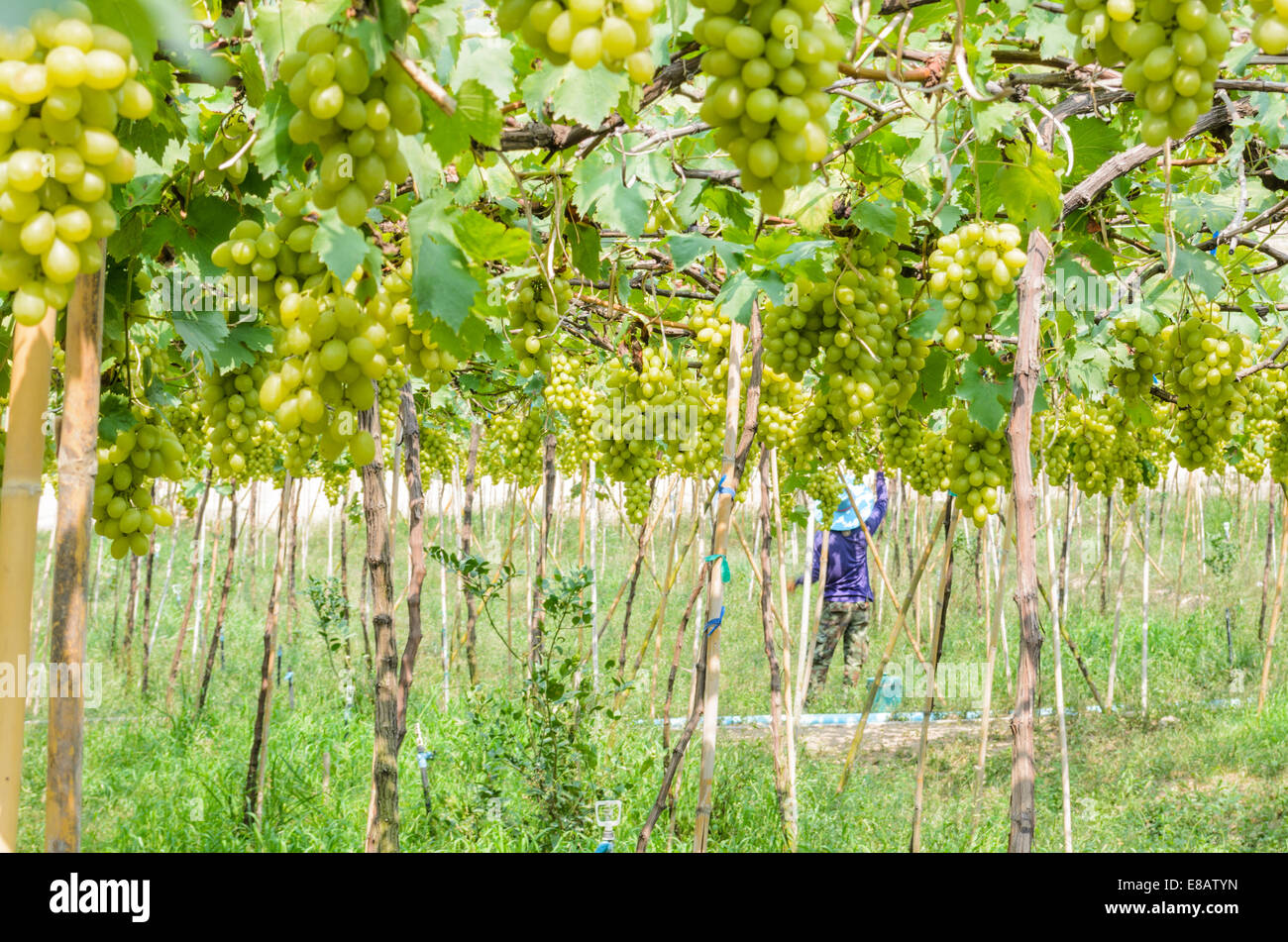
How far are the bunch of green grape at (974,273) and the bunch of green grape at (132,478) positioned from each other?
1.27 metres

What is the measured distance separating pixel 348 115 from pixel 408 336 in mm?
580

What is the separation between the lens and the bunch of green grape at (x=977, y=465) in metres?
2.21

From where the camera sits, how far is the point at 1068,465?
451cm

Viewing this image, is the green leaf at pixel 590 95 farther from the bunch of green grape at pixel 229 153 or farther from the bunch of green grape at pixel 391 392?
the bunch of green grape at pixel 391 392

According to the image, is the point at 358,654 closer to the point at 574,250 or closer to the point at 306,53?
the point at 574,250

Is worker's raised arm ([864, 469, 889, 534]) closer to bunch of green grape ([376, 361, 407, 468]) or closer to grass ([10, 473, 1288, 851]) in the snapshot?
grass ([10, 473, 1288, 851])

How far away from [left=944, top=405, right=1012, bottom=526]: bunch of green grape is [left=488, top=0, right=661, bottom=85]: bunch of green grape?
1.76m

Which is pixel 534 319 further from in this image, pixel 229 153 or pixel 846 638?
pixel 846 638

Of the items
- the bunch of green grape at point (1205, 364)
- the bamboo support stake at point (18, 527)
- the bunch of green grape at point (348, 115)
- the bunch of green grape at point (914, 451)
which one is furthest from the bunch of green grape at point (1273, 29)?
the bunch of green grape at point (914, 451)

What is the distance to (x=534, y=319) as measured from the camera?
1.73 metres

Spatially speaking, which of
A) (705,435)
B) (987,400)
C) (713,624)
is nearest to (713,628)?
(713,624)

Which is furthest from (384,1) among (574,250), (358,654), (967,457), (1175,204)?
(358,654)

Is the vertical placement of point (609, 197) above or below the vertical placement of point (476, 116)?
above

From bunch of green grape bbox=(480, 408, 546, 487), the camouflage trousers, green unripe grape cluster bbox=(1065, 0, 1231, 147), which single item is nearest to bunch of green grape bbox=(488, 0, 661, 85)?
green unripe grape cluster bbox=(1065, 0, 1231, 147)
